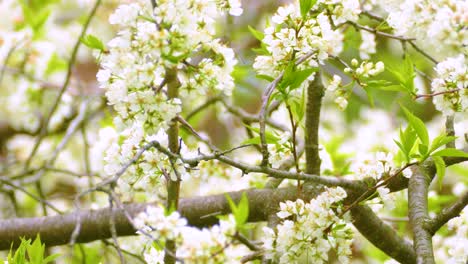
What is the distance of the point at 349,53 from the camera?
365 centimetres

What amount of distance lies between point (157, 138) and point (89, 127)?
6.36 ft

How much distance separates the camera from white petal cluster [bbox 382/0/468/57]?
1.03 metres

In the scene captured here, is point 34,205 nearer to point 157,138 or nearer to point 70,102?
point 70,102

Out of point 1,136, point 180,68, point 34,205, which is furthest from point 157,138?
point 1,136

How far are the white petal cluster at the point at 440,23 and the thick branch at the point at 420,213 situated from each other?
0.36 m

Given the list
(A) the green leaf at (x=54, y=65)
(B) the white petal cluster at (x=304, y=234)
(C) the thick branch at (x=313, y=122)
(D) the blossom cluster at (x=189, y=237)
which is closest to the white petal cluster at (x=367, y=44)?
(C) the thick branch at (x=313, y=122)

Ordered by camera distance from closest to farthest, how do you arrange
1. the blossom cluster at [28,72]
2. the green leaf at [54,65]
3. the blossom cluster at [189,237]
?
the blossom cluster at [189,237], the blossom cluster at [28,72], the green leaf at [54,65]

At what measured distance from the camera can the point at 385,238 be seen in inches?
56.9

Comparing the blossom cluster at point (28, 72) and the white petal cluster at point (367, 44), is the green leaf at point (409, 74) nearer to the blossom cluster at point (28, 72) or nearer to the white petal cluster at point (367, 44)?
the white petal cluster at point (367, 44)

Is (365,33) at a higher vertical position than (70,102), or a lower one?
lower

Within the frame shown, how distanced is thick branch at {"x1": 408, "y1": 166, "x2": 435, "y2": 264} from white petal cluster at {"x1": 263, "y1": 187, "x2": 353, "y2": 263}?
173 mm

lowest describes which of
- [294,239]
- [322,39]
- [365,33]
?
[294,239]

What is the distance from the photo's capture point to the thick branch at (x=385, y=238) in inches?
56.1

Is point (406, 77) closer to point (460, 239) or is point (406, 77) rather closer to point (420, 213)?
point (420, 213)
